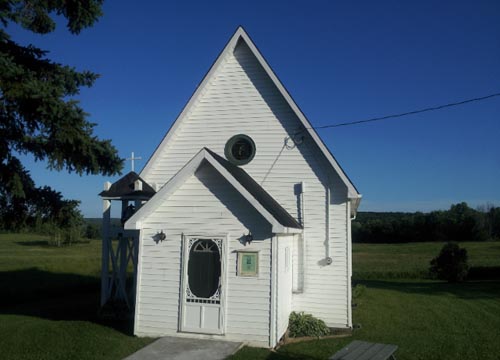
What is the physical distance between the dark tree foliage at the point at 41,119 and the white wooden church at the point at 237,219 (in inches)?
76.8

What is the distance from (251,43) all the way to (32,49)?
664 centimetres

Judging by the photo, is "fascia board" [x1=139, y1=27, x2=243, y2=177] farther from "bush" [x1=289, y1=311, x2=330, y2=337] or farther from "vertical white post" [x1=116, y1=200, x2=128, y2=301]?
"bush" [x1=289, y1=311, x2=330, y2=337]

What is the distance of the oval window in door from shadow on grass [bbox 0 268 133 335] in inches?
97.0

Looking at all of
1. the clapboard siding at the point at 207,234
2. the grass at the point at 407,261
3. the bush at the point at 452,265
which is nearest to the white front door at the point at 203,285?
the clapboard siding at the point at 207,234

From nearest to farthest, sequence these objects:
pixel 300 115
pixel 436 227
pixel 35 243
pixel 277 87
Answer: pixel 300 115, pixel 277 87, pixel 35 243, pixel 436 227

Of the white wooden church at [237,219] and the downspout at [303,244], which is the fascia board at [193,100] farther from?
the downspout at [303,244]

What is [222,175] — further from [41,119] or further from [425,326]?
[425,326]

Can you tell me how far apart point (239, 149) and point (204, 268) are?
4606 millimetres

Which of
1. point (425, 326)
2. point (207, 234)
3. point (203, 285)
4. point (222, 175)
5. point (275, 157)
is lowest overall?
point (425, 326)

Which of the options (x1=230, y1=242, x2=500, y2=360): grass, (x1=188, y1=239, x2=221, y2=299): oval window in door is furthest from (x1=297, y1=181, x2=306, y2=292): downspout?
(x1=188, y1=239, x2=221, y2=299): oval window in door

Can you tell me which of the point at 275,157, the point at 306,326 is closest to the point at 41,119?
the point at 275,157

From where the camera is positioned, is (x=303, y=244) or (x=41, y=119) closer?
(x=41, y=119)

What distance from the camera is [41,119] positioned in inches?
392

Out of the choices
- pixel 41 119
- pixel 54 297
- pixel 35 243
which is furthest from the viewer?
pixel 35 243
